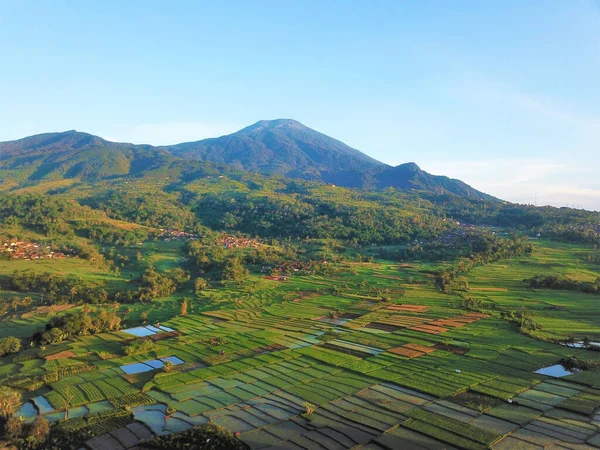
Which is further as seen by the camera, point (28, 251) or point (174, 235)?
point (174, 235)

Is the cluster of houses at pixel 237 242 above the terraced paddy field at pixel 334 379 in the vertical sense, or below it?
above

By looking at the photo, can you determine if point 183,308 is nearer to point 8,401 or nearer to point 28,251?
point 8,401

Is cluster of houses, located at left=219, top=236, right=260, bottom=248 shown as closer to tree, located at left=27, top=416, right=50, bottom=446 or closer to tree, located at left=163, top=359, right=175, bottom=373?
tree, located at left=163, top=359, right=175, bottom=373

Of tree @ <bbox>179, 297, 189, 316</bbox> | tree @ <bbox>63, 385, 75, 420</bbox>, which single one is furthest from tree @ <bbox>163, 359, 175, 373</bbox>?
tree @ <bbox>179, 297, 189, 316</bbox>

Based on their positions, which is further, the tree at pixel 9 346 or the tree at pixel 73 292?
the tree at pixel 73 292

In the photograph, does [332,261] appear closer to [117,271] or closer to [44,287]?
[117,271]

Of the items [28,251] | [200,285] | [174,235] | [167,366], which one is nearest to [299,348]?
[167,366]

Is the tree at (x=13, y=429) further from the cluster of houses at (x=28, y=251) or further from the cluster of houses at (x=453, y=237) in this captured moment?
the cluster of houses at (x=453, y=237)

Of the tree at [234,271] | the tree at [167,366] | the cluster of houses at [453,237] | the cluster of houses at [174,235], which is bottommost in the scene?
the tree at [167,366]

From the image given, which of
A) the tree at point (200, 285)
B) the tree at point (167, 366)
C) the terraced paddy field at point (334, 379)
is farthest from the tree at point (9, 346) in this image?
the tree at point (200, 285)
